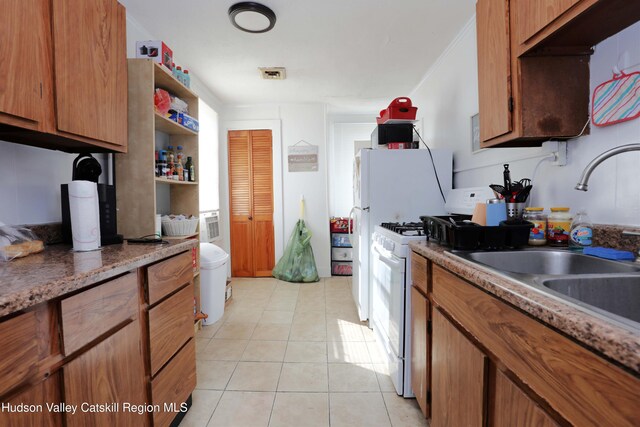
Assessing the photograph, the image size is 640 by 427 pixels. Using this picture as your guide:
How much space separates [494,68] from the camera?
139 centimetres

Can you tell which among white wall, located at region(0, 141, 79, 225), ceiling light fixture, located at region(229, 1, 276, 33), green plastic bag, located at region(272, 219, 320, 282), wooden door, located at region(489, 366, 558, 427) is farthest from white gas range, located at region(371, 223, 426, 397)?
green plastic bag, located at region(272, 219, 320, 282)

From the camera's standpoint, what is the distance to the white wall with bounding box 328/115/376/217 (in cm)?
450

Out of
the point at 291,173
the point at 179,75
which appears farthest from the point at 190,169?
the point at 291,173

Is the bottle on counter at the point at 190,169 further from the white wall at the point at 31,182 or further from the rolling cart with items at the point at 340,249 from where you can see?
the rolling cart with items at the point at 340,249

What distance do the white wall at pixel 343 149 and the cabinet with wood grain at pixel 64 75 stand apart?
3.20 m

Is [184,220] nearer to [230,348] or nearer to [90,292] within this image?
[230,348]

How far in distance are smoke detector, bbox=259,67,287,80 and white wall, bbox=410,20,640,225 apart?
1556mm

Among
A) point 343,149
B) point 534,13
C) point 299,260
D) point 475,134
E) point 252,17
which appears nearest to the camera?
point 534,13

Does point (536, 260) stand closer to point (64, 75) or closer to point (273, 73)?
point (64, 75)

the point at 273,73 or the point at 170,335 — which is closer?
the point at 170,335

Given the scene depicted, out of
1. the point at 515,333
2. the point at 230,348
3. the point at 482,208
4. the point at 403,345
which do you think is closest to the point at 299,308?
the point at 230,348

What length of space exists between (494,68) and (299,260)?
3115 mm

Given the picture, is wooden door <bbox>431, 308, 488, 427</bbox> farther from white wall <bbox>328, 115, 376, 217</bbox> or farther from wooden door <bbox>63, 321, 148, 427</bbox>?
white wall <bbox>328, 115, 376, 217</bbox>

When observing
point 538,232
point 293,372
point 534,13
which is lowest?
point 293,372
